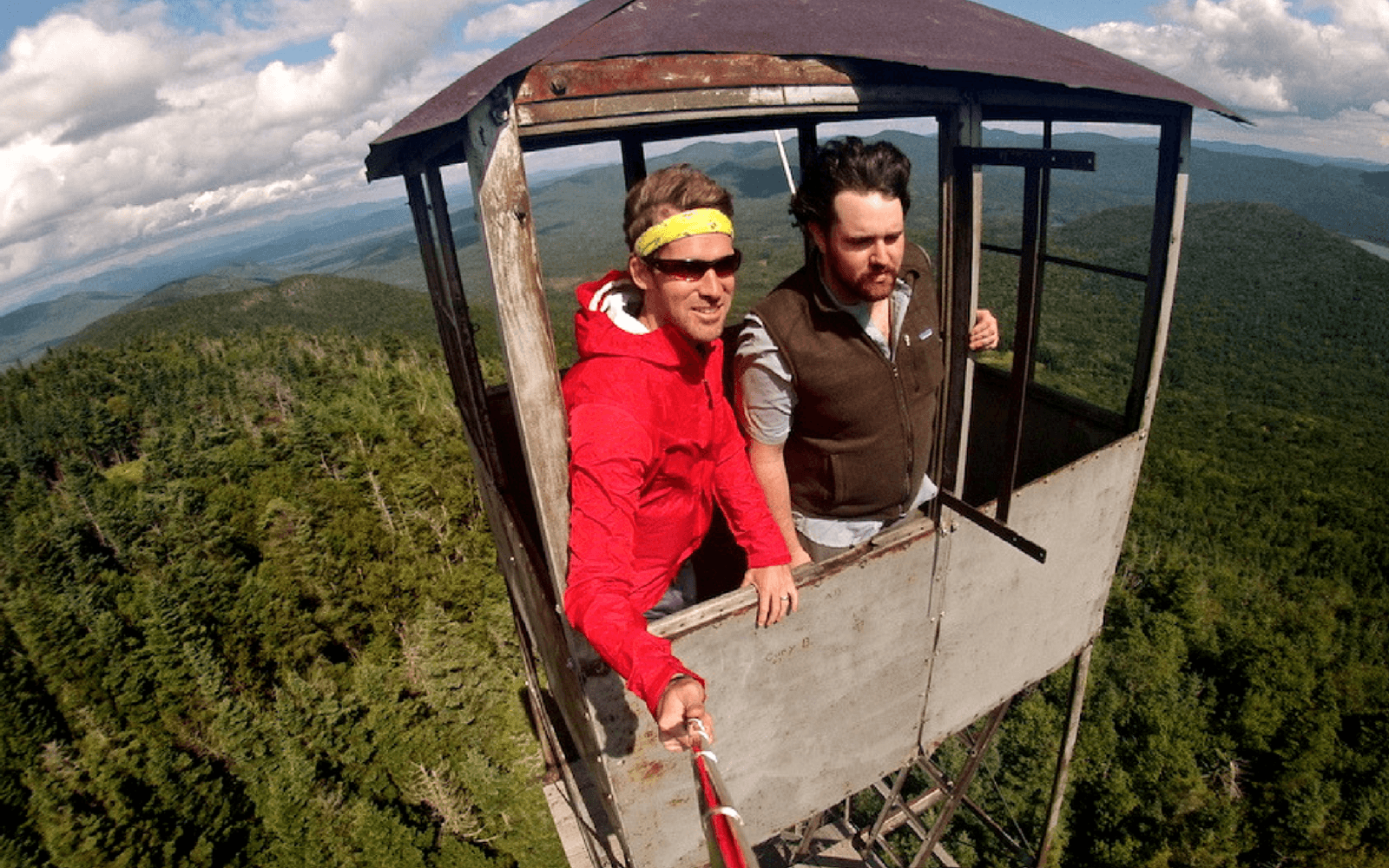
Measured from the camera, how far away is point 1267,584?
50.3m

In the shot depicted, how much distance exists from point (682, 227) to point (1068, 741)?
17.9 ft

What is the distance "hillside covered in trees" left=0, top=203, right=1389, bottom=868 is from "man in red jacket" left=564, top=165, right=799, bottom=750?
18.9 m

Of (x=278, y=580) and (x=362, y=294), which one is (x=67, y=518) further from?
(x=362, y=294)

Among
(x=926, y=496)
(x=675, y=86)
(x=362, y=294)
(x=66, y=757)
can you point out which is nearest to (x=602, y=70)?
(x=675, y=86)

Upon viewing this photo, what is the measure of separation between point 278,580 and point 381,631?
17.8 ft

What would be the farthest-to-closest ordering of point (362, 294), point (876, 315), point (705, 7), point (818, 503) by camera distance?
point (362, 294)
point (818, 503)
point (876, 315)
point (705, 7)

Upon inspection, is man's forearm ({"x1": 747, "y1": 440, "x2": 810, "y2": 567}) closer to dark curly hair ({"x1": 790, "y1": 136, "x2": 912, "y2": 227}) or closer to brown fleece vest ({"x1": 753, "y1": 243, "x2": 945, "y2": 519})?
brown fleece vest ({"x1": 753, "y1": 243, "x2": 945, "y2": 519})

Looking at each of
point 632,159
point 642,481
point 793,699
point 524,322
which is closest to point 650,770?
point 793,699

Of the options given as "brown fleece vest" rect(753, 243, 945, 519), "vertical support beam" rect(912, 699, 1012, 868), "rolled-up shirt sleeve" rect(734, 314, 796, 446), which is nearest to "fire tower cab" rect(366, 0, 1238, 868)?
"brown fleece vest" rect(753, 243, 945, 519)

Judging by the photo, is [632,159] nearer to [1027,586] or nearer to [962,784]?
[1027,586]

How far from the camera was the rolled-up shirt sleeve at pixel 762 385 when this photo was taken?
2.73m

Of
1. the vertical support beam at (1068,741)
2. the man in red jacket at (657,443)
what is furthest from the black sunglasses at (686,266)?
the vertical support beam at (1068,741)

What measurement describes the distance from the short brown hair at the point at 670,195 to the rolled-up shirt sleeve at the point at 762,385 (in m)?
0.54

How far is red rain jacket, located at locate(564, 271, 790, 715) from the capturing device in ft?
6.40
